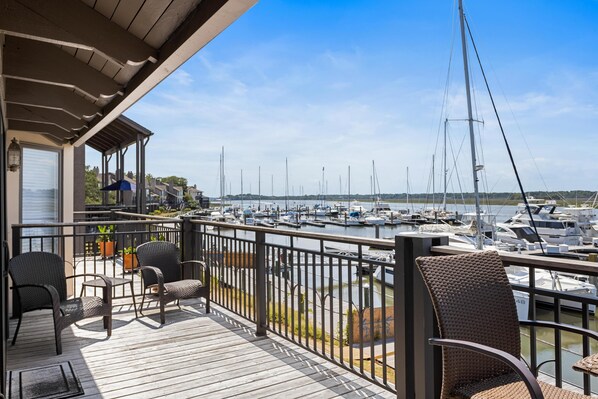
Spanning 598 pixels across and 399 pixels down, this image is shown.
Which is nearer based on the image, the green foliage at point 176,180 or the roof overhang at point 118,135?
the roof overhang at point 118,135

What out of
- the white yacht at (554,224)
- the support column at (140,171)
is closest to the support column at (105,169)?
the support column at (140,171)

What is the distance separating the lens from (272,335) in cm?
379

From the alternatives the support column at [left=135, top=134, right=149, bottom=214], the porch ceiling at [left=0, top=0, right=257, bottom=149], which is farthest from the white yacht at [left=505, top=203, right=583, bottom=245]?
the porch ceiling at [left=0, top=0, right=257, bottom=149]

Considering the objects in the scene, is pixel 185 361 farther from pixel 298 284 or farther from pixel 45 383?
pixel 298 284

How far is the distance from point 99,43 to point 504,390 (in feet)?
8.87

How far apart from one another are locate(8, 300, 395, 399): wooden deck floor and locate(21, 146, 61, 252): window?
149 centimetres

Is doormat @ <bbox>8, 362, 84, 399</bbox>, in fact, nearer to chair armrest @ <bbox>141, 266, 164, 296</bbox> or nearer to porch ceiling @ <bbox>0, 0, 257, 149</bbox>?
chair armrest @ <bbox>141, 266, 164, 296</bbox>

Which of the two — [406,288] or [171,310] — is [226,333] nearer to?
[171,310]

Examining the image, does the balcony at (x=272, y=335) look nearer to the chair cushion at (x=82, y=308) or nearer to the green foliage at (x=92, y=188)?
the chair cushion at (x=82, y=308)

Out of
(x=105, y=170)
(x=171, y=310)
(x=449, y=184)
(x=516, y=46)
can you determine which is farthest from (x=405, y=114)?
(x=171, y=310)

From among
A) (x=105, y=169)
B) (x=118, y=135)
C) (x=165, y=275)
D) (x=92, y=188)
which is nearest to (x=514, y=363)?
(x=165, y=275)

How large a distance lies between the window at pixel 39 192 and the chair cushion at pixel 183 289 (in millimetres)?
1947

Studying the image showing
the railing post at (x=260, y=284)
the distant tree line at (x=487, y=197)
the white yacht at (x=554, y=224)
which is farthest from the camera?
the white yacht at (x=554, y=224)

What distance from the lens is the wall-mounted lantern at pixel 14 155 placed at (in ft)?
14.9
